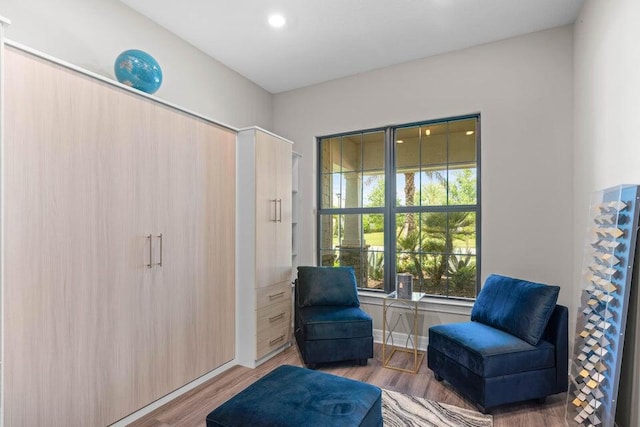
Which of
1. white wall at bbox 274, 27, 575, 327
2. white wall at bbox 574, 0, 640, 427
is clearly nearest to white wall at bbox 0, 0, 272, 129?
white wall at bbox 274, 27, 575, 327

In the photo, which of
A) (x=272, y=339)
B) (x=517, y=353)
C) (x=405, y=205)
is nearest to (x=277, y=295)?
(x=272, y=339)

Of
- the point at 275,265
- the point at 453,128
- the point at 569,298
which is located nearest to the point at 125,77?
the point at 275,265

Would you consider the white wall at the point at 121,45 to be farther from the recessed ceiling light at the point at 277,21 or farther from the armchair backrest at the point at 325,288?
the armchair backrest at the point at 325,288

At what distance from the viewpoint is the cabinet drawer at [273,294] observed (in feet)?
9.96

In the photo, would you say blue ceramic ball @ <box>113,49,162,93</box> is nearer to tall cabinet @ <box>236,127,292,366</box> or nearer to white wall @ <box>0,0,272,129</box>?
white wall @ <box>0,0,272,129</box>

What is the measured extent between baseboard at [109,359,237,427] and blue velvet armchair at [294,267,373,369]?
0.70m

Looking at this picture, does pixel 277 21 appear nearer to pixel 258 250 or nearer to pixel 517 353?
pixel 258 250

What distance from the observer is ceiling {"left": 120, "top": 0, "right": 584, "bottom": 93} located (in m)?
2.50

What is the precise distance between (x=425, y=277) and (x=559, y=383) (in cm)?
136

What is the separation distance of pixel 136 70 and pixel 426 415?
2.95 meters

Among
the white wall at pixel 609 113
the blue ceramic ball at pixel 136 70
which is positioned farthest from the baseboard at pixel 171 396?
the white wall at pixel 609 113

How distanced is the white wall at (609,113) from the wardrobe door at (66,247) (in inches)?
114

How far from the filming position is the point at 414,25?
9.04ft

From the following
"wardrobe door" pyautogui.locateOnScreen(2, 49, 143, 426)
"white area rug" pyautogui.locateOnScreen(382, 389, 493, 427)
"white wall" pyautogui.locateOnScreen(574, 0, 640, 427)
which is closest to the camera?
"wardrobe door" pyautogui.locateOnScreen(2, 49, 143, 426)
